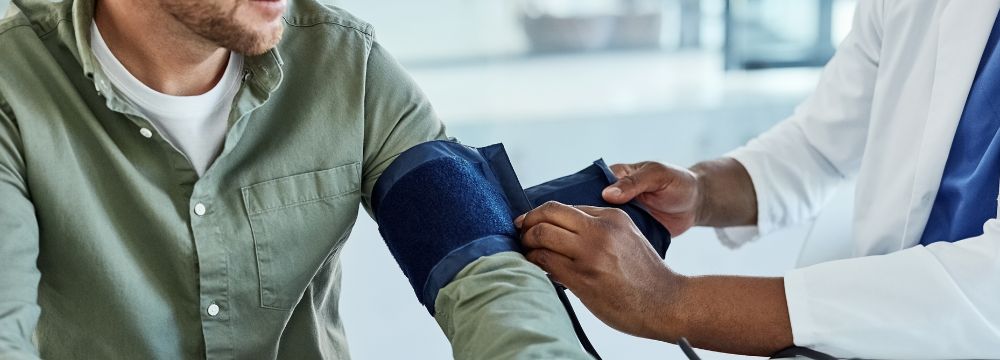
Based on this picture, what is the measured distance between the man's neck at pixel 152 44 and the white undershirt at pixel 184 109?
0.9 inches

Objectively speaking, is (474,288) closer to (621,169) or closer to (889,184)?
(621,169)

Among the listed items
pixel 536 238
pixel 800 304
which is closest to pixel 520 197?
pixel 536 238

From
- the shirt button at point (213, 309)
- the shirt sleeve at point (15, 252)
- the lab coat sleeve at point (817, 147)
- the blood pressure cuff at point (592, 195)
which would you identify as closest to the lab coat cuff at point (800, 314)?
the blood pressure cuff at point (592, 195)

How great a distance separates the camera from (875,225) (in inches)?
60.4

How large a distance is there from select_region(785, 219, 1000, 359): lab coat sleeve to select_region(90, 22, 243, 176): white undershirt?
69cm

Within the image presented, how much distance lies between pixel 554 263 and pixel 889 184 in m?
0.51

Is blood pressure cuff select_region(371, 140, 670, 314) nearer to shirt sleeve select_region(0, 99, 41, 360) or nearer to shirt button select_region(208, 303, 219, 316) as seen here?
shirt button select_region(208, 303, 219, 316)

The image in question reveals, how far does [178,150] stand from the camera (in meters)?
1.25

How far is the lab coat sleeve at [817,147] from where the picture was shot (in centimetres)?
170

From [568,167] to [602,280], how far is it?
240 cm

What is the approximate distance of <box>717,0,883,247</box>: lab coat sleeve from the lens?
170 cm

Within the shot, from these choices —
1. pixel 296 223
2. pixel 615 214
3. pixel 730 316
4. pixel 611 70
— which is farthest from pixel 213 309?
pixel 611 70

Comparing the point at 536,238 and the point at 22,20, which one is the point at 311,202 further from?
the point at 22,20

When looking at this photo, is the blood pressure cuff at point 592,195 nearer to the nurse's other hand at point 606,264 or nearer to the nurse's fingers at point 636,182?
the nurse's fingers at point 636,182
